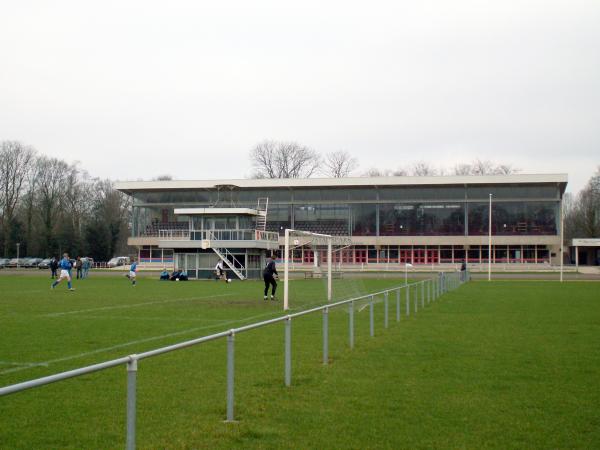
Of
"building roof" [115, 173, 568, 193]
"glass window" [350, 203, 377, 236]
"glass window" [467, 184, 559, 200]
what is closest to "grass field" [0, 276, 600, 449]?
"building roof" [115, 173, 568, 193]

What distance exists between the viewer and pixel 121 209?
109m

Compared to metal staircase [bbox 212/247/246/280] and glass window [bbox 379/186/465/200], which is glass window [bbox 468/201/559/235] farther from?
metal staircase [bbox 212/247/246/280]

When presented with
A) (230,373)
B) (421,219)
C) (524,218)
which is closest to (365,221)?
(421,219)

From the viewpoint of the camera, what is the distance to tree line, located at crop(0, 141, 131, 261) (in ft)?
300

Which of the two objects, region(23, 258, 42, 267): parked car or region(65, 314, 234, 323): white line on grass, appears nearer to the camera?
region(65, 314, 234, 323): white line on grass

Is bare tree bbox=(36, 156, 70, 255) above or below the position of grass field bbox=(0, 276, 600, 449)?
above

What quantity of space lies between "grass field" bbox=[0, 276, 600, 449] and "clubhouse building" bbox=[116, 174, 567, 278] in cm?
6124

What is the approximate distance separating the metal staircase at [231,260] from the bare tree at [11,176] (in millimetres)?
48151

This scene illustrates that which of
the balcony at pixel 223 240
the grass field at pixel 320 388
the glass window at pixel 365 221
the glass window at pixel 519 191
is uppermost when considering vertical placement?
the glass window at pixel 519 191

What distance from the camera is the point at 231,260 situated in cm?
5419

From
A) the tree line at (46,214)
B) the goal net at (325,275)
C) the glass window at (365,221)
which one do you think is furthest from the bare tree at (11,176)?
the goal net at (325,275)

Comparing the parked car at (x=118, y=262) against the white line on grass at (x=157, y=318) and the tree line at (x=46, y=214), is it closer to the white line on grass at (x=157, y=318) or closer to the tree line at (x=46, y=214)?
the tree line at (x=46, y=214)

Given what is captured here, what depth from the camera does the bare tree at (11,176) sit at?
9000 centimetres

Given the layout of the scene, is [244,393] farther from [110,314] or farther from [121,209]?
[121,209]
